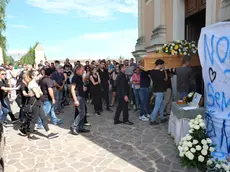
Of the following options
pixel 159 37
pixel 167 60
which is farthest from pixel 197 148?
pixel 159 37

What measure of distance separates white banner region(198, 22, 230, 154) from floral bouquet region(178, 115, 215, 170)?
178 millimetres

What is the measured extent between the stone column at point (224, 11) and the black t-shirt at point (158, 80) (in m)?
2.04

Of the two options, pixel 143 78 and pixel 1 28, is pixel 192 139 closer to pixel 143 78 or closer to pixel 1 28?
pixel 143 78

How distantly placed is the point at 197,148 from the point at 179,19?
625 cm

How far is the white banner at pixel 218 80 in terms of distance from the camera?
3680mm

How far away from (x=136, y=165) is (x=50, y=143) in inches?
92.2

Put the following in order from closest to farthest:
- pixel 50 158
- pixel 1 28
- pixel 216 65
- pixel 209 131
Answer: pixel 216 65, pixel 209 131, pixel 50 158, pixel 1 28

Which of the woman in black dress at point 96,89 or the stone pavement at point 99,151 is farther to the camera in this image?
the woman in black dress at point 96,89

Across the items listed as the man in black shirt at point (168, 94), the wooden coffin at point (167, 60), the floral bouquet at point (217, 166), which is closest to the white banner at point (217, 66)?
the floral bouquet at point (217, 166)

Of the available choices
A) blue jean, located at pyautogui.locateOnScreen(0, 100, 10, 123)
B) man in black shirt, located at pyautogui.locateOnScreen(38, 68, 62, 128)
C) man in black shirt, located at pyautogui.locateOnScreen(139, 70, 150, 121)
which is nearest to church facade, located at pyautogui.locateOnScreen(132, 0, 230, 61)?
man in black shirt, located at pyautogui.locateOnScreen(139, 70, 150, 121)

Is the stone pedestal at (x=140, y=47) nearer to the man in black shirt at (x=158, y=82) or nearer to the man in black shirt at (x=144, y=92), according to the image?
the man in black shirt at (x=144, y=92)

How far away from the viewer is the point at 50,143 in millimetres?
5504

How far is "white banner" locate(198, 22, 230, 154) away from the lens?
3680mm

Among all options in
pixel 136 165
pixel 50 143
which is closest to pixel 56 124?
pixel 50 143
